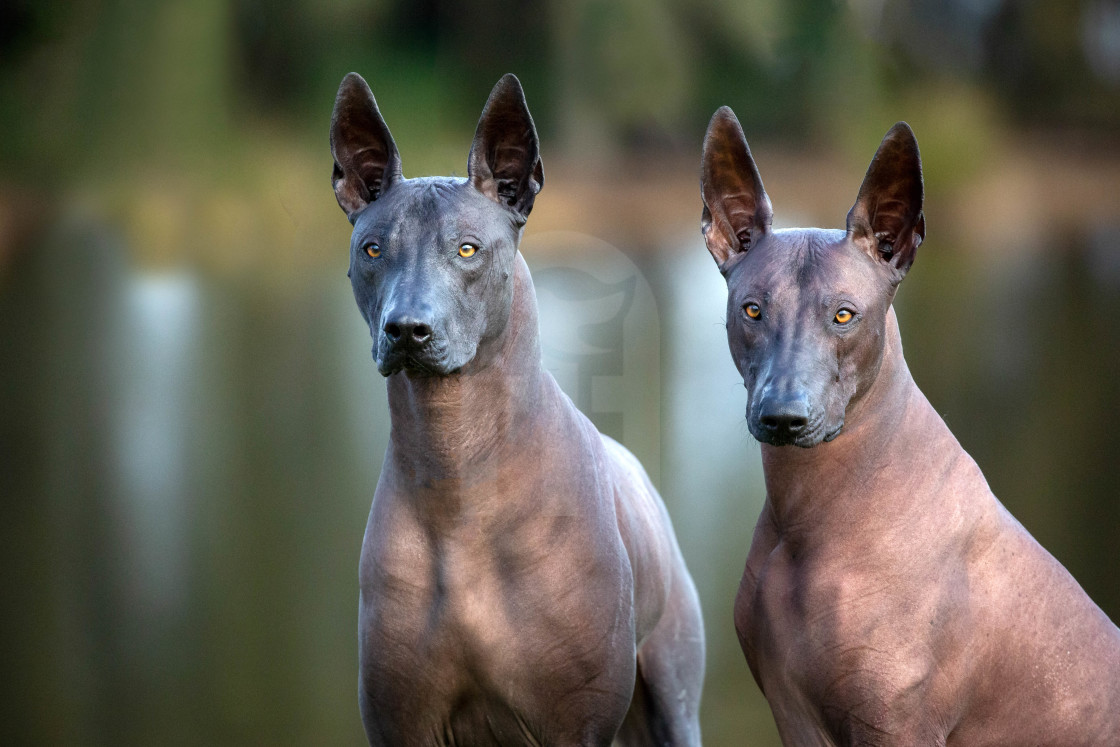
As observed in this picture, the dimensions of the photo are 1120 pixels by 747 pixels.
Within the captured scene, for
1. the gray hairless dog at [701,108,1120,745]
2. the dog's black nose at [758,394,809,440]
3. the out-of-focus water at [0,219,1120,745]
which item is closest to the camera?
the dog's black nose at [758,394,809,440]

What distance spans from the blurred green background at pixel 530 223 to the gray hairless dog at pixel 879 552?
5.41m

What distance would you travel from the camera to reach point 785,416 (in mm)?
2824

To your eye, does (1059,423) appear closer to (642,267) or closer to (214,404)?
(642,267)

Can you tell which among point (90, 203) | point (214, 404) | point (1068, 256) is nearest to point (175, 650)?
point (214, 404)

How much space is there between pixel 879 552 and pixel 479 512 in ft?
3.06

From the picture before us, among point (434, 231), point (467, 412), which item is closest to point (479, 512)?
point (467, 412)

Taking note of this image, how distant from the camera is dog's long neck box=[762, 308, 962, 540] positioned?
3045 mm

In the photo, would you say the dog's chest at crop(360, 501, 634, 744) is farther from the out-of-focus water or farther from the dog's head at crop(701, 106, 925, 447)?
the out-of-focus water

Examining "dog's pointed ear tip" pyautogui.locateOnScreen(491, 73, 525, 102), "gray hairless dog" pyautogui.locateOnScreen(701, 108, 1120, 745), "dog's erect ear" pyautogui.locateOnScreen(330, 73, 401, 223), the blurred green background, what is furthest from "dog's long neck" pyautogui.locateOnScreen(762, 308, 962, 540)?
the blurred green background

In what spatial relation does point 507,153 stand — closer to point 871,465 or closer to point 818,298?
point 818,298

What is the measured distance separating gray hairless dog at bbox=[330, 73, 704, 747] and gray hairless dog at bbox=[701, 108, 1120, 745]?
0.43m

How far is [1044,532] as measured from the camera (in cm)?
781

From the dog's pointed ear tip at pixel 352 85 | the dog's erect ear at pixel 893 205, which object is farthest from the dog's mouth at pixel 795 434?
the dog's pointed ear tip at pixel 352 85

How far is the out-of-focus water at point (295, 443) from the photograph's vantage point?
6719 mm
